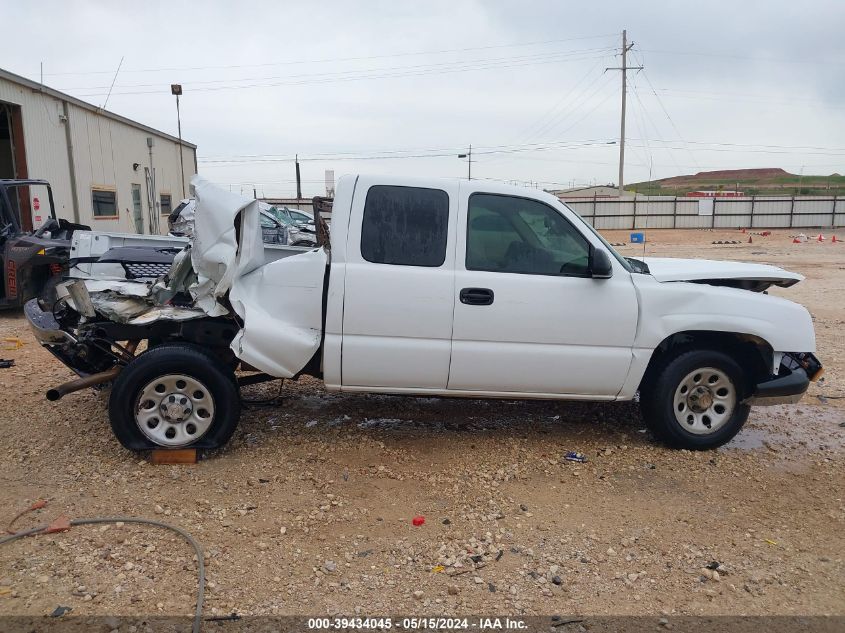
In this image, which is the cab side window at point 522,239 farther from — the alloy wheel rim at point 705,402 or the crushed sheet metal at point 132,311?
the crushed sheet metal at point 132,311

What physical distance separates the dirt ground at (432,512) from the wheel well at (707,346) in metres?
0.62

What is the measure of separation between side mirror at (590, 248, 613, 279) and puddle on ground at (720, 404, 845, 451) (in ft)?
5.76

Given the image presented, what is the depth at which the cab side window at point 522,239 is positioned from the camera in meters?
4.59

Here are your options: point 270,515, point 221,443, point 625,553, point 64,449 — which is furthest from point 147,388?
point 625,553

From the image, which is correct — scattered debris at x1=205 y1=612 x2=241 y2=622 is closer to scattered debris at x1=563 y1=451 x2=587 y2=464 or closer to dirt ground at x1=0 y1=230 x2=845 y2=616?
dirt ground at x1=0 y1=230 x2=845 y2=616

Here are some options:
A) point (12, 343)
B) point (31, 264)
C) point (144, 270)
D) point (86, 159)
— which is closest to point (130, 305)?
point (144, 270)

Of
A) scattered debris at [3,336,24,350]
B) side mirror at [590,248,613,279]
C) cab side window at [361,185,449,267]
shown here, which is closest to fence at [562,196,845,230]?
scattered debris at [3,336,24,350]

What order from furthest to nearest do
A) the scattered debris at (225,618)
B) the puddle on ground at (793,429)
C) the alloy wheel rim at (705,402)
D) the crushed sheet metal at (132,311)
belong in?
the puddle on ground at (793,429) → the alloy wheel rim at (705,402) → the crushed sheet metal at (132,311) → the scattered debris at (225,618)

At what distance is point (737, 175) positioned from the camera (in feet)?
318

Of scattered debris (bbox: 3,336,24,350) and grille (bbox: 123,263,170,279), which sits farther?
scattered debris (bbox: 3,336,24,350)

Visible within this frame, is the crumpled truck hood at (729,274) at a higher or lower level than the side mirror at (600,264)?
lower

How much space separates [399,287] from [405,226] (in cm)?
43

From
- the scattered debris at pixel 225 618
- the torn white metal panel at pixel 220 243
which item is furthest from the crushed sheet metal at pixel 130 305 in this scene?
the scattered debris at pixel 225 618

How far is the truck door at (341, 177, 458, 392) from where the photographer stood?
446cm
